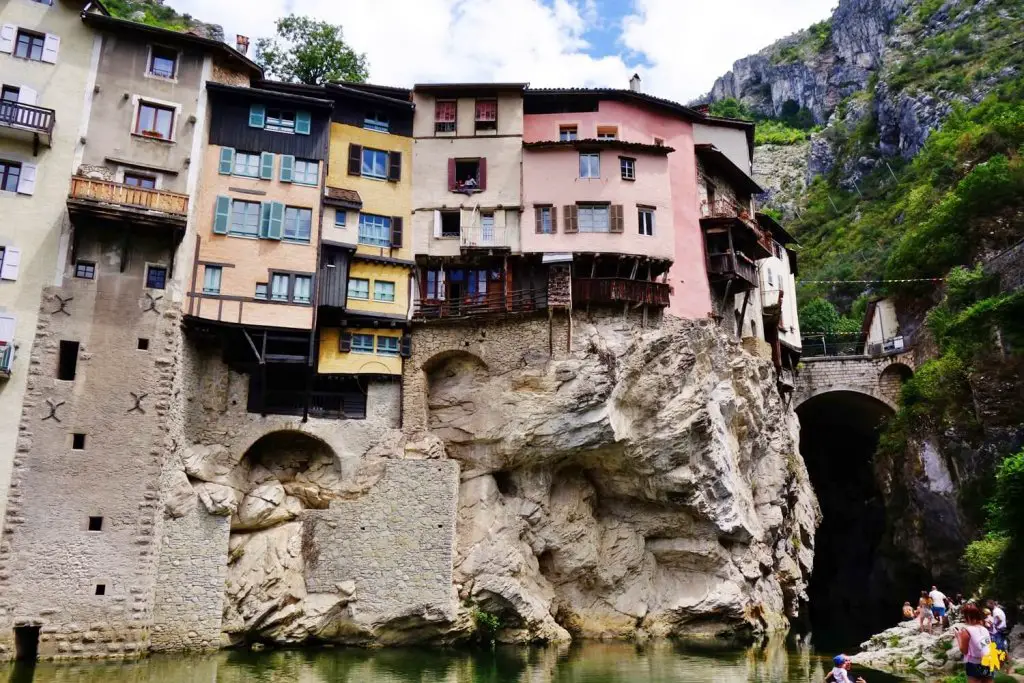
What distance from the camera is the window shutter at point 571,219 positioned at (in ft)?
111

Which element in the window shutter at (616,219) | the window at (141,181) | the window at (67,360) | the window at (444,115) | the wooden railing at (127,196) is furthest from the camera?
the window at (444,115)

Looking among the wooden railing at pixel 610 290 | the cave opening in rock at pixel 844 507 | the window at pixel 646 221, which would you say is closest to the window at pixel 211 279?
the wooden railing at pixel 610 290

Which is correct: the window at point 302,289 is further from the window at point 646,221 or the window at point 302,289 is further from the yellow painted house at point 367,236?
the window at point 646,221

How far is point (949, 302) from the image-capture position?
40188 mm

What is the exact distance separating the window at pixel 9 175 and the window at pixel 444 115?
16.6 meters

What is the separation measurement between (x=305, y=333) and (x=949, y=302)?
105ft

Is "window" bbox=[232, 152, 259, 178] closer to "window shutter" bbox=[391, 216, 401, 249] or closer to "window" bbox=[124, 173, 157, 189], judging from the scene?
"window" bbox=[124, 173, 157, 189]

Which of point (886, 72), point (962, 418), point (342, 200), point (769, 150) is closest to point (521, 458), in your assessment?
point (342, 200)

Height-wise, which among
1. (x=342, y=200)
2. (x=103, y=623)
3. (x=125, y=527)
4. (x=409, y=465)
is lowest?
(x=103, y=623)

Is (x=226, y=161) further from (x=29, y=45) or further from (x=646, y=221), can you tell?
(x=646, y=221)

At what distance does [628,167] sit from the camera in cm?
3516

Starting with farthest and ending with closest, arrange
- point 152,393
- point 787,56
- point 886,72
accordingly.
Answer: point 787,56 < point 886,72 < point 152,393

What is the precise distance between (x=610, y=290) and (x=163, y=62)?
66.5 ft

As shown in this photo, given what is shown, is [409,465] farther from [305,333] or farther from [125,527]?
[125,527]
